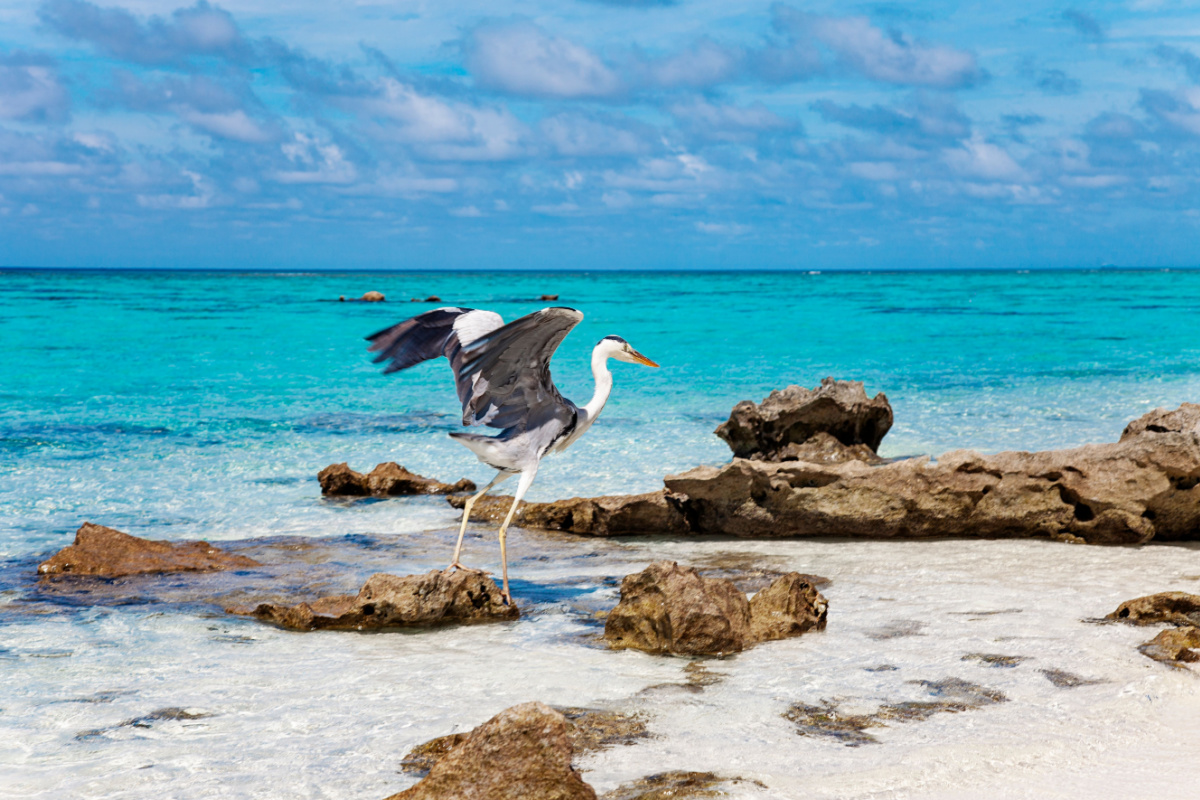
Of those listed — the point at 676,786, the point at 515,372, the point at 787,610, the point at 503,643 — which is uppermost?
the point at 515,372

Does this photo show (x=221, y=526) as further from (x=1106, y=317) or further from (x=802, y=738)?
(x=1106, y=317)

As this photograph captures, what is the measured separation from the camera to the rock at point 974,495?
7.14 m

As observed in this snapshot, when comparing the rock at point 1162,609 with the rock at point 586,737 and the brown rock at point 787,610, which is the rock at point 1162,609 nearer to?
the brown rock at point 787,610

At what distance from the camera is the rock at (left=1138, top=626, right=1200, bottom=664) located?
464 cm

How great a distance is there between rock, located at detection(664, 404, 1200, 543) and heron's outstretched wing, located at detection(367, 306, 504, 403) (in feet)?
6.92

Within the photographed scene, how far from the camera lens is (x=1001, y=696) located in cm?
435

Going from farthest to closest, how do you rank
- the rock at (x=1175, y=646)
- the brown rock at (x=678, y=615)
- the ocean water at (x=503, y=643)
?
the brown rock at (x=678, y=615)
the rock at (x=1175, y=646)
the ocean water at (x=503, y=643)

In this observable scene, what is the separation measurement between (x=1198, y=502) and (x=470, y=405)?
16.3 feet

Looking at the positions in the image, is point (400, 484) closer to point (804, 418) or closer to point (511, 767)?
point (804, 418)

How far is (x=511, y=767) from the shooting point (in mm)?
3242

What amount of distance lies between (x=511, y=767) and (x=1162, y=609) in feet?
12.1

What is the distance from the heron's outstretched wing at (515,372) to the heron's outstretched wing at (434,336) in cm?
15

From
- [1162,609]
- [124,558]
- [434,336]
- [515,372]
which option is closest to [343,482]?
[124,558]

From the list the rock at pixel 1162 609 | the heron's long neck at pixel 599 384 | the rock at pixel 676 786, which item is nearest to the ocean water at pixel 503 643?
the rock at pixel 676 786
